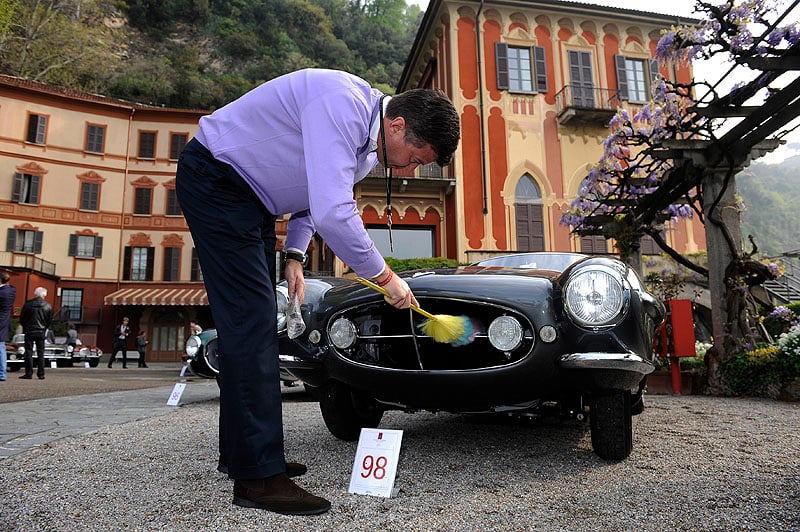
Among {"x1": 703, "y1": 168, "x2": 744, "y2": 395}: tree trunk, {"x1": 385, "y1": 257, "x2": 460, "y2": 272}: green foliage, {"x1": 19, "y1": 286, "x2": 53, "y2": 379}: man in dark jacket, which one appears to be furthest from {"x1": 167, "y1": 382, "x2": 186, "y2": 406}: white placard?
{"x1": 385, "y1": 257, "x2": 460, "y2": 272}: green foliage

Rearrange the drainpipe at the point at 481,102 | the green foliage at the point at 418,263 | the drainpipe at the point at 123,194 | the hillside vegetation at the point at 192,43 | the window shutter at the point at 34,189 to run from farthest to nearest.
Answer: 1. the hillside vegetation at the point at 192,43
2. the drainpipe at the point at 123,194
3. the window shutter at the point at 34,189
4. the drainpipe at the point at 481,102
5. the green foliage at the point at 418,263

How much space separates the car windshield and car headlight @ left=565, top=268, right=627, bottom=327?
107cm

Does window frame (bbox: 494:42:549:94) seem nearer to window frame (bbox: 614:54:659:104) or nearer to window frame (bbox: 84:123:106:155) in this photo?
window frame (bbox: 614:54:659:104)

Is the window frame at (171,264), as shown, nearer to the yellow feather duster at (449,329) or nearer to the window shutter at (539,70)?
the window shutter at (539,70)

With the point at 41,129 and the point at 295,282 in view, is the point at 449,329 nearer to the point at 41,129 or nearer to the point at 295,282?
the point at 295,282

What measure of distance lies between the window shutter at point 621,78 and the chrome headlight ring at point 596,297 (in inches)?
672

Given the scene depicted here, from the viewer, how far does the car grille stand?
197cm

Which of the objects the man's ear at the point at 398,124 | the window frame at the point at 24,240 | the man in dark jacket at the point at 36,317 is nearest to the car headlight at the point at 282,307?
the man's ear at the point at 398,124

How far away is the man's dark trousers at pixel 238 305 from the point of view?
1604 mm

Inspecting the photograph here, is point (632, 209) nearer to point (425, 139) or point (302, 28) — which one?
point (425, 139)

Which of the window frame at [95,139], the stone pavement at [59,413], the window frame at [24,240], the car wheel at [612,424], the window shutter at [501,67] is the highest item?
the window frame at [95,139]

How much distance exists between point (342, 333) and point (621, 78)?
698 inches

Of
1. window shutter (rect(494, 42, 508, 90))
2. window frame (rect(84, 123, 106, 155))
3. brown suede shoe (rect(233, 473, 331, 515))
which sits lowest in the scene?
brown suede shoe (rect(233, 473, 331, 515))

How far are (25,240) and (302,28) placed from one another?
32345 millimetres
